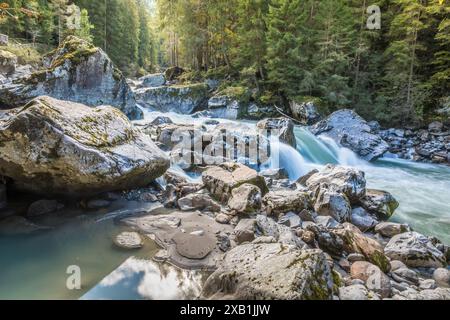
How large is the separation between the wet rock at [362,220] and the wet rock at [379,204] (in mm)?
365

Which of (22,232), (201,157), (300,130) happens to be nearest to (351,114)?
(300,130)

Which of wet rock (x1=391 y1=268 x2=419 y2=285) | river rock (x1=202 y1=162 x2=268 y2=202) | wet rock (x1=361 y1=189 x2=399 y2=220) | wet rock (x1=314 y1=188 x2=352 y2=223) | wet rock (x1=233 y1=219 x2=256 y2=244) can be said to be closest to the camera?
wet rock (x1=391 y1=268 x2=419 y2=285)

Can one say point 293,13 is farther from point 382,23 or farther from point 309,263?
point 309,263

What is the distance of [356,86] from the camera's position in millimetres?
18781

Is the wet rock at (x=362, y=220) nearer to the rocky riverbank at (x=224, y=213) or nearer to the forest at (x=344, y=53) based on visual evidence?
the rocky riverbank at (x=224, y=213)

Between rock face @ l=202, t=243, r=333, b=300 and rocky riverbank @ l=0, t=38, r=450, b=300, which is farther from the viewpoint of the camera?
rocky riverbank @ l=0, t=38, r=450, b=300

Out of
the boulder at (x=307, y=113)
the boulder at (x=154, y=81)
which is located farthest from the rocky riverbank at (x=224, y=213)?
the boulder at (x=154, y=81)

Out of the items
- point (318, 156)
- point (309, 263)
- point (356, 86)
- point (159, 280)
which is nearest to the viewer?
point (309, 263)

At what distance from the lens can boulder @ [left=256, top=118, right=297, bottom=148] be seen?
12.0m

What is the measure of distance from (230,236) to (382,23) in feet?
67.7

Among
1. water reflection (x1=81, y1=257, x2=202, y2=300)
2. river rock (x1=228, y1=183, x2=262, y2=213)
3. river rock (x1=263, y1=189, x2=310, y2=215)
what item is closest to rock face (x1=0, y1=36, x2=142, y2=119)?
river rock (x1=228, y1=183, x2=262, y2=213)

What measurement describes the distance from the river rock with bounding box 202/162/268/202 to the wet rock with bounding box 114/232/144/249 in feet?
7.97

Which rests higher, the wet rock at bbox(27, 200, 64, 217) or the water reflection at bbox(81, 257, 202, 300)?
the wet rock at bbox(27, 200, 64, 217)

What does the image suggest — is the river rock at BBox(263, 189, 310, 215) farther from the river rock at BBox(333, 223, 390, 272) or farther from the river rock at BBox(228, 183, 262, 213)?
the river rock at BBox(333, 223, 390, 272)
